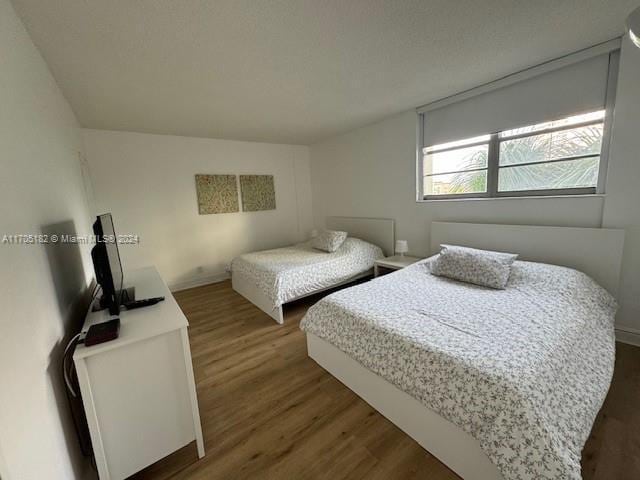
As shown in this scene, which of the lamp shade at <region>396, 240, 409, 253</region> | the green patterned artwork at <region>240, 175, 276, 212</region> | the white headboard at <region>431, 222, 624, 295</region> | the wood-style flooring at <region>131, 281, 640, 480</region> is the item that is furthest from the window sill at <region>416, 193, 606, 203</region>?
the green patterned artwork at <region>240, 175, 276, 212</region>

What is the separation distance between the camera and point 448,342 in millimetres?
1428

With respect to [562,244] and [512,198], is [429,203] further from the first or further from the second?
[562,244]

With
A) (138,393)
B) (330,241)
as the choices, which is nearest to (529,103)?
(330,241)

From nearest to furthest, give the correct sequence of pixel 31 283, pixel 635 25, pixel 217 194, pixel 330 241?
pixel 635 25
pixel 31 283
pixel 330 241
pixel 217 194

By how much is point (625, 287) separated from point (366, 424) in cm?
240

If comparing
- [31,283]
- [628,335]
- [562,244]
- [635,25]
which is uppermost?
[635,25]

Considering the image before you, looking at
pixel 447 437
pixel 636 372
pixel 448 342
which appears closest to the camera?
pixel 447 437

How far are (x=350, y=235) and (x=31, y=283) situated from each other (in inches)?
149

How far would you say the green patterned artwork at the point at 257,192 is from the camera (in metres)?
4.50

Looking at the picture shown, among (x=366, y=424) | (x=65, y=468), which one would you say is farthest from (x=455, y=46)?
(x=65, y=468)

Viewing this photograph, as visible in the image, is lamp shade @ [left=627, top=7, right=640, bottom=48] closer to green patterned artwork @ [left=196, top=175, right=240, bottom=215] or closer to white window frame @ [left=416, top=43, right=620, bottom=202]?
white window frame @ [left=416, top=43, right=620, bottom=202]

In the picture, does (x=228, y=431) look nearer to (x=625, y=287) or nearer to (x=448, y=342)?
(x=448, y=342)

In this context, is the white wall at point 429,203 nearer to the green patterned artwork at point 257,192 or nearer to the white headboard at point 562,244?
the white headboard at point 562,244

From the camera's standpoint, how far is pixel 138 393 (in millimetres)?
1257
